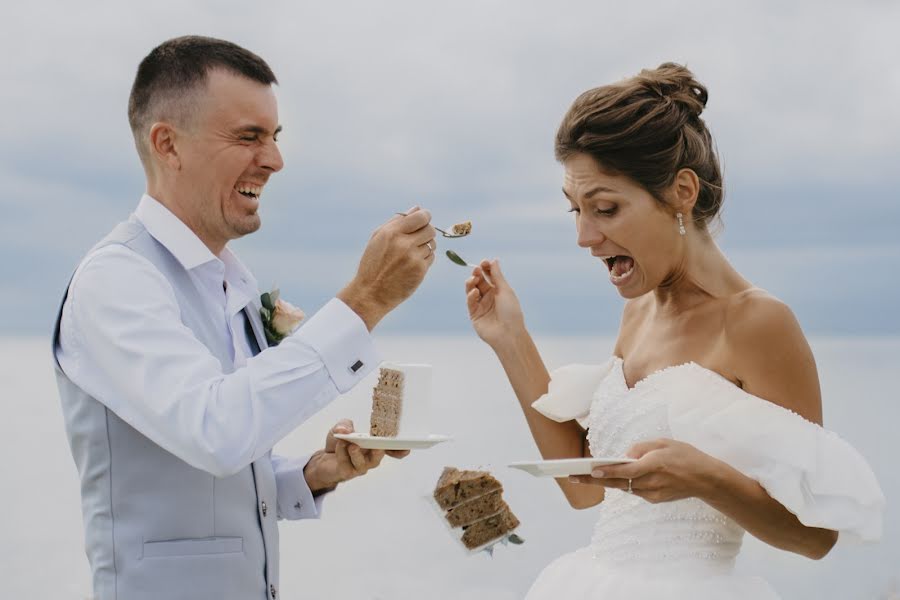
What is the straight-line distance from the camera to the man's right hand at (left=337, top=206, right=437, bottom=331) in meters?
3.14

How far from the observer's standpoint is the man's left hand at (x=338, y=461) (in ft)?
12.2

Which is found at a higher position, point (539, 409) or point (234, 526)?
point (539, 409)

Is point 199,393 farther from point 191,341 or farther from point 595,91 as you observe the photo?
point 595,91

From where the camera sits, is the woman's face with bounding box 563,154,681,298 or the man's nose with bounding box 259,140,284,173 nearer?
the woman's face with bounding box 563,154,681,298

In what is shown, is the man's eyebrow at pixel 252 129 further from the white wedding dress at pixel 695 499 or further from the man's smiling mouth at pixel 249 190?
the white wedding dress at pixel 695 499

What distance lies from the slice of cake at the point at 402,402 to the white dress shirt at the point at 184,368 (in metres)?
0.55

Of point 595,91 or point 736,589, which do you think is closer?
point 736,589

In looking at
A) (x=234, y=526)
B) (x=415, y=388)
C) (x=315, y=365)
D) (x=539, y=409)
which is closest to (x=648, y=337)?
(x=539, y=409)

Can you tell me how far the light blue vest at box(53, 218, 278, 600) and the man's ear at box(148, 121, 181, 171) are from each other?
1.22ft

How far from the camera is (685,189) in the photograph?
3584 millimetres

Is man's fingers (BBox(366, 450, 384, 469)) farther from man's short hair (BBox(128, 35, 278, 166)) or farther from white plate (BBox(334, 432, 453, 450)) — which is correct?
man's short hair (BBox(128, 35, 278, 166))

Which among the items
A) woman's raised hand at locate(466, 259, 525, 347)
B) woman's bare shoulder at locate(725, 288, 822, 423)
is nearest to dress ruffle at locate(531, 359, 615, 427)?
woman's raised hand at locate(466, 259, 525, 347)

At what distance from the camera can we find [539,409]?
4023mm

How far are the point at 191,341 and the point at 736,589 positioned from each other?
2.01 meters
